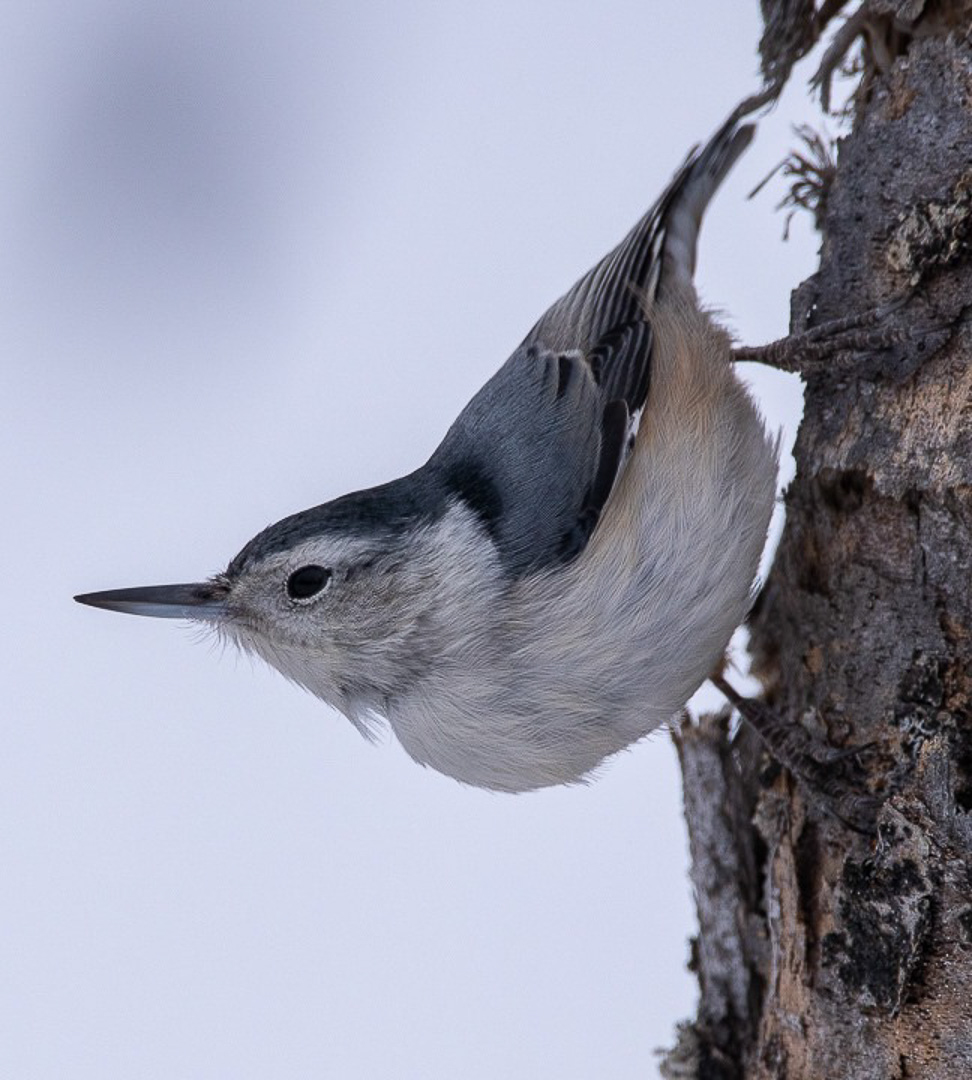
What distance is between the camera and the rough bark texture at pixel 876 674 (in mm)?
1108

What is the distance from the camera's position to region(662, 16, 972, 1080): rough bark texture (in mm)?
1108

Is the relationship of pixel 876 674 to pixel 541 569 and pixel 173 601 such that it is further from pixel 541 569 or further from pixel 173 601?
pixel 173 601

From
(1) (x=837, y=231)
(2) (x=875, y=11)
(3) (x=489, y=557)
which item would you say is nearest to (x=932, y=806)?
(3) (x=489, y=557)

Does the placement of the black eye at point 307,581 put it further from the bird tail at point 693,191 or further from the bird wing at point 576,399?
the bird tail at point 693,191

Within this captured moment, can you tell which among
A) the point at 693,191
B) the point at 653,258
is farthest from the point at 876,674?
the point at 693,191

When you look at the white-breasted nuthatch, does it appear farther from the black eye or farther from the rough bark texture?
the rough bark texture

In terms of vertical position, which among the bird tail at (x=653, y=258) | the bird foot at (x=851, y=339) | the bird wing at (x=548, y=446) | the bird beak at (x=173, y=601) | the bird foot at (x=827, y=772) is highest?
the bird tail at (x=653, y=258)

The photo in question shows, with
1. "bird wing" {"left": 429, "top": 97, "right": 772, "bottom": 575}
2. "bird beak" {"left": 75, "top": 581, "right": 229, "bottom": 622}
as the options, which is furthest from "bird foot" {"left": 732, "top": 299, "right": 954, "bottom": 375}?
"bird beak" {"left": 75, "top": 581, "right": 229, "bottom": 622}

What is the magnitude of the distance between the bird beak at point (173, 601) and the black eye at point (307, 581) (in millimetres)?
99

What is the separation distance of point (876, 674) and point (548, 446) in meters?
0.47

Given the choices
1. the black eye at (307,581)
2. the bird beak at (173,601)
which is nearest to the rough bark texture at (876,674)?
the black eye at (307,581)

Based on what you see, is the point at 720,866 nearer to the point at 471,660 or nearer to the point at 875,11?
the point at 471,660

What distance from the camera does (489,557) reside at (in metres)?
1.42

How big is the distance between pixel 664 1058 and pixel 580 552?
70 cm
